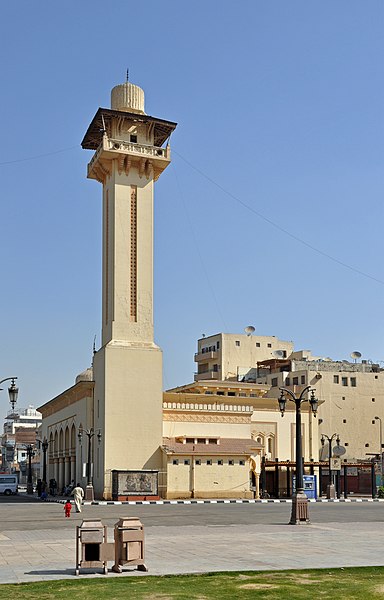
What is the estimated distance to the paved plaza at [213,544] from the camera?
48.2 ft

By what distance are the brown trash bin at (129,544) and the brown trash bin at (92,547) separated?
24 centimetres

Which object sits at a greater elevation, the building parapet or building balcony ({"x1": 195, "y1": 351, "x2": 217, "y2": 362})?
building balcony ({"x1": 195, "y1": 351, "x2": 217, "y2": 362})

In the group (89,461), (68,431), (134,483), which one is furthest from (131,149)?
(68,431)

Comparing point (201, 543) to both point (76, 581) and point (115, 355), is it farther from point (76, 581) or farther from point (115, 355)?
point (115, 355)

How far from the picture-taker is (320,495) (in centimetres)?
5306

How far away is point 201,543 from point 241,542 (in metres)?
0.99

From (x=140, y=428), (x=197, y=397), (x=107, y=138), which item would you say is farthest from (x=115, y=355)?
(x=107, y=138)

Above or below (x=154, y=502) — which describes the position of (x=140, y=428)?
above

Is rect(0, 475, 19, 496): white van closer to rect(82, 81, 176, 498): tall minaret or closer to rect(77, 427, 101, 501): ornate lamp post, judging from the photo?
rect(77, 427, 101, 501): ornate lamp post

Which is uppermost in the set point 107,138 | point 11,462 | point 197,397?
point 107,138

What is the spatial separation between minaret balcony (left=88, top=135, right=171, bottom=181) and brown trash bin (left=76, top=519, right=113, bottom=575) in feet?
134

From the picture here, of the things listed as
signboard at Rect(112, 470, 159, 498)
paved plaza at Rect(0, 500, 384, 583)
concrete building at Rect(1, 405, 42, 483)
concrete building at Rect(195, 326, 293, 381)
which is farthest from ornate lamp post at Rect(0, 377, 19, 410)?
concrete building at Rect(1, 405, 42, 483)

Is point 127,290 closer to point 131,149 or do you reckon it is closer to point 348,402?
point 131,149

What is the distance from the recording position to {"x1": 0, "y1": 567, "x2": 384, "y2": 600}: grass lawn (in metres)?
11.3
